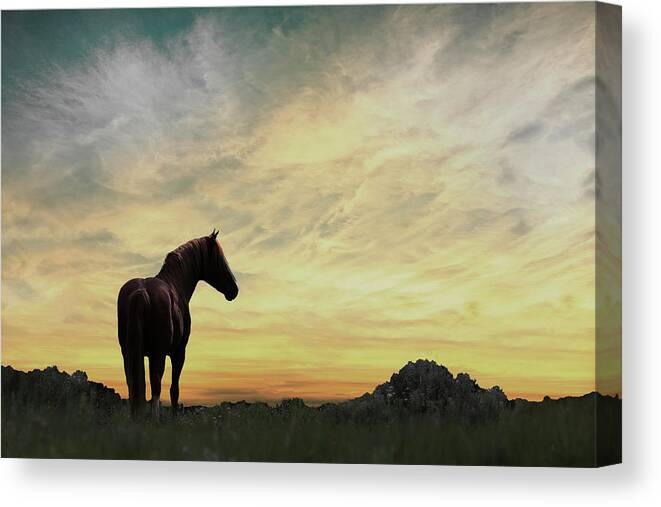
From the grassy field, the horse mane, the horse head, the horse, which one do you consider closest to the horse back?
the horse

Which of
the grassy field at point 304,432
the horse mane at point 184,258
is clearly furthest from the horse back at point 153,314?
the grassy field at point 304,432

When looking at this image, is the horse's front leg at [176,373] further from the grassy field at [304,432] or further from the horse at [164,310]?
the grassy field at [304,432]

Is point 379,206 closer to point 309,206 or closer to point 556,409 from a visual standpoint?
point 309,206

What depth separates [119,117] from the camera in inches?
486

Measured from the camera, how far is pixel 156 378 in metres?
12.1

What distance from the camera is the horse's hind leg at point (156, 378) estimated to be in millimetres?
12078

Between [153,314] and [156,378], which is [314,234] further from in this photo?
[156,378]

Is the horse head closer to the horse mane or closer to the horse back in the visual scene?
the horse mane

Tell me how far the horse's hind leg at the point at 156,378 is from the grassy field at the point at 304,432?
0.11 meters

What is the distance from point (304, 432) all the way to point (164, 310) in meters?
1.31

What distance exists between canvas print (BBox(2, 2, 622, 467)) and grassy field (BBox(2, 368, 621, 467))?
0.6 inches

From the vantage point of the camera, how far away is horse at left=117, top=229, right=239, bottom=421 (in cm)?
1203

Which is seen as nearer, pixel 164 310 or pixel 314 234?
pixel 164 310

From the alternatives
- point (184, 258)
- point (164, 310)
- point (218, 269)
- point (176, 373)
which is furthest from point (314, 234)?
point (176, 373)
